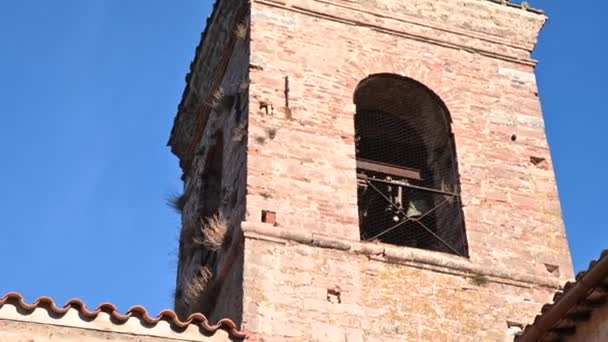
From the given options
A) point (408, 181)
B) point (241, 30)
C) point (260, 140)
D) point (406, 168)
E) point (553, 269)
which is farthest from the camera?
point (241, 30)

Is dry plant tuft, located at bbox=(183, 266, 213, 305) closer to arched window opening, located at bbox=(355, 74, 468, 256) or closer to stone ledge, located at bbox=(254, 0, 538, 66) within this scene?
arched window opening, located at bbox=(355, 74, 468, 256)

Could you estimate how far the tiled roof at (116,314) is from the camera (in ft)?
28.5

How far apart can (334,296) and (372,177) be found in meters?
2.02

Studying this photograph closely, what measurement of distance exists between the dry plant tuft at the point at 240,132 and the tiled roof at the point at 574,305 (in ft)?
13.5

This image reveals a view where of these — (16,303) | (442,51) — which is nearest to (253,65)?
(442,51)

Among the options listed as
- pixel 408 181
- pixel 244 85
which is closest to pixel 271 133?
pixel 244 85

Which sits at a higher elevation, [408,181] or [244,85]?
[244,85]

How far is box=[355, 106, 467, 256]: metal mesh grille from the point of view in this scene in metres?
11.8

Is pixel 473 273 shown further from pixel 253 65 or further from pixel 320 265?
pixel 253 65

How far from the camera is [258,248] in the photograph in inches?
410

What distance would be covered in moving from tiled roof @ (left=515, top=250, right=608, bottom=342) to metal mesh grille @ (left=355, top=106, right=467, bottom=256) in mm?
3102

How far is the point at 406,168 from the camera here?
12430mm

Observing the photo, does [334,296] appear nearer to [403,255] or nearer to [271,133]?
[403,255]

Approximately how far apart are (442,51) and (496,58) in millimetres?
703
